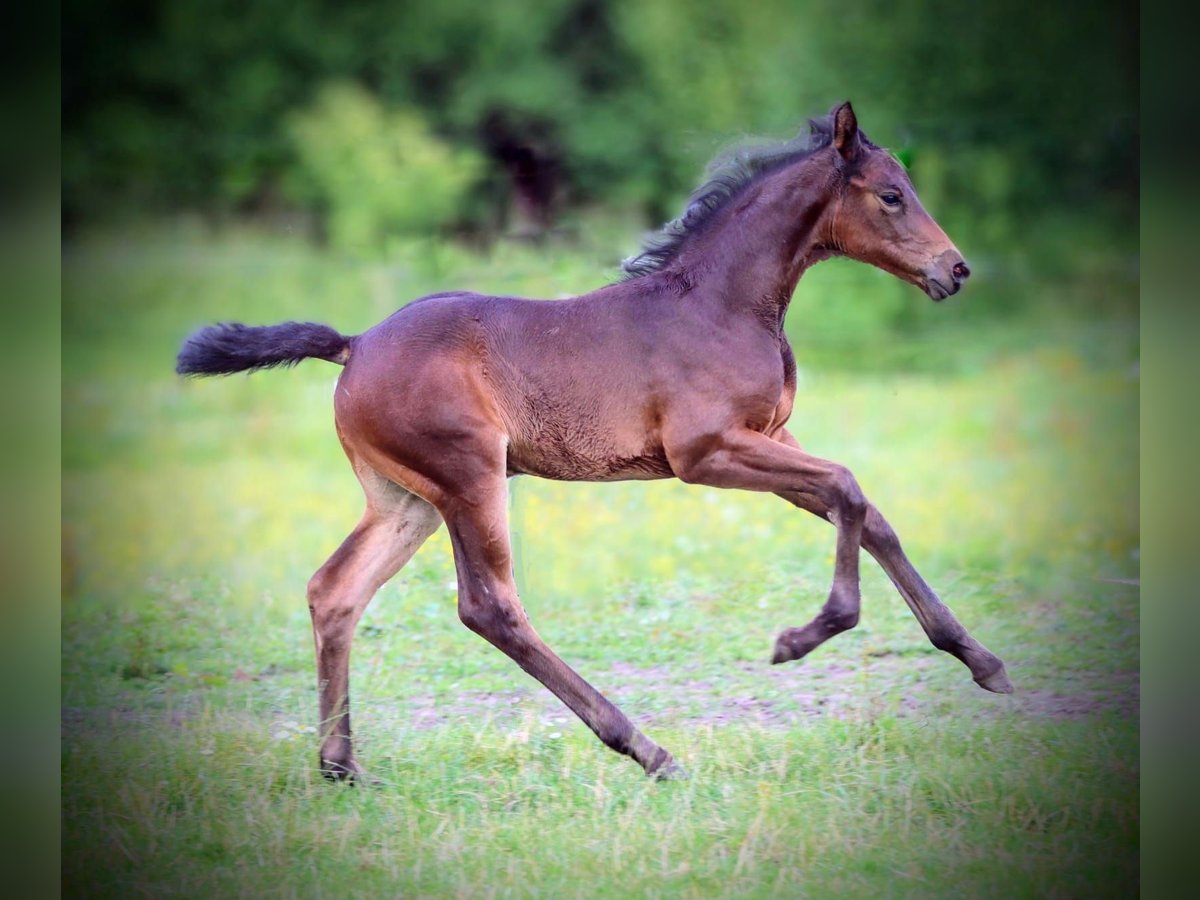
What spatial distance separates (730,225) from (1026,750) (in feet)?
6.91

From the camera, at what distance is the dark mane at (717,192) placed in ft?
14.0

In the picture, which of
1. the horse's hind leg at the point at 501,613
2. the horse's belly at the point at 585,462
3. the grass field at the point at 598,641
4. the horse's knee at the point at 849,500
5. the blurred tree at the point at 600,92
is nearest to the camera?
the grass field at the point at 598,641

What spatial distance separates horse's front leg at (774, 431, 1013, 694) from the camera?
405 centimetres

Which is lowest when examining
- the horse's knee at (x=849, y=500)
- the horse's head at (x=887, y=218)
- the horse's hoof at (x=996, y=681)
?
the horse's hoof at (x=996, y=681)

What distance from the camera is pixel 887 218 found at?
13.4 feet

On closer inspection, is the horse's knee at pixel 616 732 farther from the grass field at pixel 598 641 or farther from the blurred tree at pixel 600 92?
the blurred tree at pixel 600 92

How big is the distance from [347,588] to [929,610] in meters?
1.96

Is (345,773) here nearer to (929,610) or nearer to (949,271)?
(929,610)

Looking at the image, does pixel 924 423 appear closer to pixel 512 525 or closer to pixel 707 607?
pixel 707 607

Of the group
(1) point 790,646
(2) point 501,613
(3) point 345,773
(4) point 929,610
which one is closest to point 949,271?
(4) point 929,610

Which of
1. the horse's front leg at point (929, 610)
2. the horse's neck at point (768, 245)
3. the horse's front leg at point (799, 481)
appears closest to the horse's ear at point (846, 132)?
the horse's neck at point (768, 245)

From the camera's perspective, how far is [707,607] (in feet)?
19.8

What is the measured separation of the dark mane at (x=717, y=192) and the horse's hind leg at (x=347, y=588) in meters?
1.17
